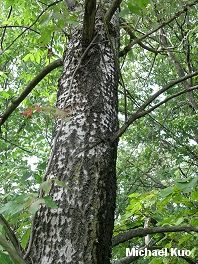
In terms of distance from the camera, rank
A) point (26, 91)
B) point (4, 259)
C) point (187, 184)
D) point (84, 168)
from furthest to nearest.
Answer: point (26, 91) < point (84, 168) < point (187, 184) < point (4, 259)

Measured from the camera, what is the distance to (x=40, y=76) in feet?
5.76

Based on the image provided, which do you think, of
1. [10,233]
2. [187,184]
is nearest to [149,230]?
[187,184]

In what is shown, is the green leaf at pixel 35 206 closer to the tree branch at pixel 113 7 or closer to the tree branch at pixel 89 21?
the tree branch at pixel 89 21

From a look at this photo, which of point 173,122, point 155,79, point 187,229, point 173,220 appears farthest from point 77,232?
point 155,79

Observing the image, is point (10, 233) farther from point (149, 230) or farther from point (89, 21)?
point (89, 21)

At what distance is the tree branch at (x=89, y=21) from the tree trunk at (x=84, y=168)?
5cm

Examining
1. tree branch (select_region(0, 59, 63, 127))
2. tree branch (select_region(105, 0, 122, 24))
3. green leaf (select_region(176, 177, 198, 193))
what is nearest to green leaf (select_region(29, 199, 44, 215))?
green leaf (select_region(176, 177, 198, 193))

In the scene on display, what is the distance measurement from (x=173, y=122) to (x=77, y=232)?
4.40 m

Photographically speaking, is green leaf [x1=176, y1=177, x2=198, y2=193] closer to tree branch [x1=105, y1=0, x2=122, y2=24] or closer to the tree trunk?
the tree trunk

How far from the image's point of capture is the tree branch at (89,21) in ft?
4.41

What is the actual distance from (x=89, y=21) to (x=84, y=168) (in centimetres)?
74

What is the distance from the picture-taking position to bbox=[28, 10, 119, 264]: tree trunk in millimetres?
1043

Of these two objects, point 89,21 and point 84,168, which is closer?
point 84,168

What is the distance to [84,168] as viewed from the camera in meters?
1.22
